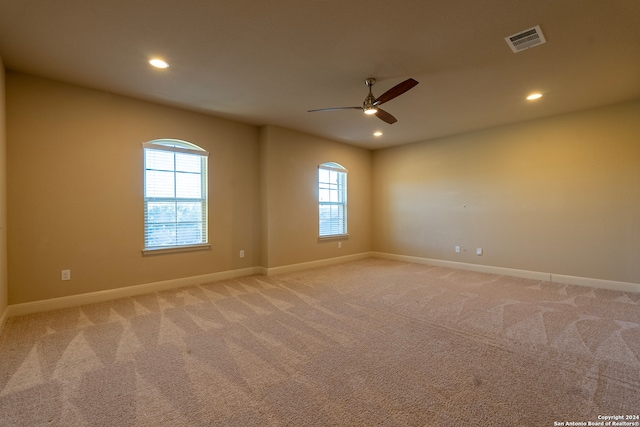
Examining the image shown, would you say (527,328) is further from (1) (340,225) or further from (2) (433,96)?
(1) (340,225)

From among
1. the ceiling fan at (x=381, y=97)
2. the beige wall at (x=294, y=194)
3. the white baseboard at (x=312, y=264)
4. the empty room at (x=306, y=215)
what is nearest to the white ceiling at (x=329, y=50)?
the empty room at (x=306, y=215)

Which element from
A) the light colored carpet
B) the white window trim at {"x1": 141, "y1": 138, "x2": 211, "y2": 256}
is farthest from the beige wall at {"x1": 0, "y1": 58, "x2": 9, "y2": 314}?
the white window trim at {"x1": 141, "y1": 138, "x2": 211, "y2": 256}

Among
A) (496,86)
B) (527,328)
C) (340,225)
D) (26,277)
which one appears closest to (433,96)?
(496,86)

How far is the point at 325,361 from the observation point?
2.30 m

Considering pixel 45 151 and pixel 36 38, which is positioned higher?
pixel 36 38

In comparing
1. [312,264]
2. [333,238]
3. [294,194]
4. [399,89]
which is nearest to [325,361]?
[399,89]

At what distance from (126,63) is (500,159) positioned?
581 cm

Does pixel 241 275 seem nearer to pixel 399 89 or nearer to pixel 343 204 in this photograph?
pixel 343 204

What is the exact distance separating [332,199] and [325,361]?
448 cm

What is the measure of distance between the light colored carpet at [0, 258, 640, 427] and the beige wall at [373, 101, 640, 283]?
35.4 inches

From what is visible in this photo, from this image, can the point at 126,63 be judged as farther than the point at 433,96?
No

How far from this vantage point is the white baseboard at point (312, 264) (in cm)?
531

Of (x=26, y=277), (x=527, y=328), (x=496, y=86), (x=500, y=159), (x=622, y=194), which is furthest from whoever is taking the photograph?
(x=500, y=159)

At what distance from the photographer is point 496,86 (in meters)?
3.59
